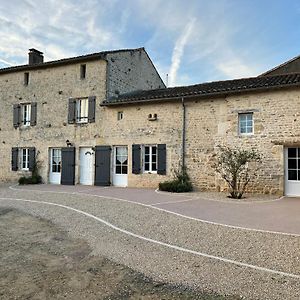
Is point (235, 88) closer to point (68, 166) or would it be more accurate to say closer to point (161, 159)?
point (161, 159)

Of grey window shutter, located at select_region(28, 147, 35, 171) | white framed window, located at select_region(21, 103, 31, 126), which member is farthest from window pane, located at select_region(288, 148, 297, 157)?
white framed window, located at select_region(21, 103, 31, 126)

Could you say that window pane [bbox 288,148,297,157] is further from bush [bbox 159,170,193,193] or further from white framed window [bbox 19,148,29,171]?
white framed window [bbox 19,148,29,171]

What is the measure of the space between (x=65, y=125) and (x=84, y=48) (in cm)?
453

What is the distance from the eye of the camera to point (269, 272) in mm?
3984

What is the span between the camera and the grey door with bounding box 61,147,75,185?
52.9 ft

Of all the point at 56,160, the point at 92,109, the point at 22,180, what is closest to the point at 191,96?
the point at 92,109

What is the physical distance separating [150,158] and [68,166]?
15.4 ft

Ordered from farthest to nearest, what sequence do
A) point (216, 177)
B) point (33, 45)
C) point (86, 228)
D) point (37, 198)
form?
point (33, 45)
point (216, 177)
point (37, 198)
point (86, 228)

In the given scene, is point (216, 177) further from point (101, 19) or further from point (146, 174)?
point (101, 19)

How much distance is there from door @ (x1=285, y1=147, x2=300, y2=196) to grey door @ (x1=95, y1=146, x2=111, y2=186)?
26.2 feet

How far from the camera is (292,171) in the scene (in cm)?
1127

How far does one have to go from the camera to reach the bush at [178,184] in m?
12.6

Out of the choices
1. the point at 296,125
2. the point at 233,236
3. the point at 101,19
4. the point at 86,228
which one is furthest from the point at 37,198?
the point at 296,125

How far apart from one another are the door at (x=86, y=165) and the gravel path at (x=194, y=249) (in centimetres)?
773
